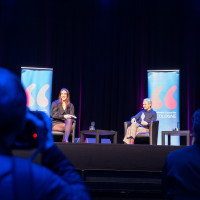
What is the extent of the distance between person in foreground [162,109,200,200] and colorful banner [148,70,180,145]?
464cm

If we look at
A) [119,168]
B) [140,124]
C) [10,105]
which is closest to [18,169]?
[10,105]

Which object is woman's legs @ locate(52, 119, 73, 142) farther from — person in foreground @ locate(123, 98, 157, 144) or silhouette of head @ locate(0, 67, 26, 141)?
silhouette of head @ locate(0, 67, 26, 141)

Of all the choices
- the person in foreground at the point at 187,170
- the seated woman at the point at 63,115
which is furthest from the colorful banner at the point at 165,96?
the person in foreground at the point at 187,170

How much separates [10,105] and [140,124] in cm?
508

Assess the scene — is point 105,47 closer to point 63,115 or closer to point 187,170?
point 63,115

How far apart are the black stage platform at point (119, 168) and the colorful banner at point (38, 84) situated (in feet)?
9.88

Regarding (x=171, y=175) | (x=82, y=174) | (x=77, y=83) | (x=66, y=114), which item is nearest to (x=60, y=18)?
(x=77, y=83)

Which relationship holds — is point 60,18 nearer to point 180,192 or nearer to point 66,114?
point 66,114

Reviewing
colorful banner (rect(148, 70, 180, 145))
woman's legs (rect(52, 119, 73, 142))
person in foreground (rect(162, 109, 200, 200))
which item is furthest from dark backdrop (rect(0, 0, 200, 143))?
person in foreground (rect(162, 109, 200, 200))

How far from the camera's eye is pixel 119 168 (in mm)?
3500

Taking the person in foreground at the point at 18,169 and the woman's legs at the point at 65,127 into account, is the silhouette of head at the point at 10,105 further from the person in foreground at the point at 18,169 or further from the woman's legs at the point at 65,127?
the woman's legs at the point at 65,127

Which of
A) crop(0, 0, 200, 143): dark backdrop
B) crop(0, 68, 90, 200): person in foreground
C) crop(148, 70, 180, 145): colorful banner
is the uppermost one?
crop(0, 0, 200, 143): dark backdrop

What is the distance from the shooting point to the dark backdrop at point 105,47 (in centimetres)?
727

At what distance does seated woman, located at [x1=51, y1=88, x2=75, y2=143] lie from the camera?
5.14 m
